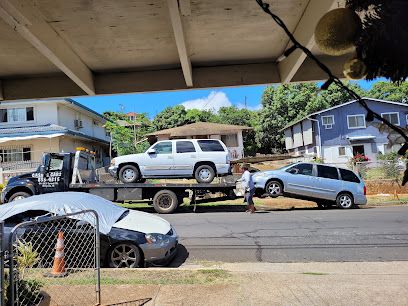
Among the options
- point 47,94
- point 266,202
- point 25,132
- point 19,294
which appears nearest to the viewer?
point 19,294

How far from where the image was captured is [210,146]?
16266 millimetres

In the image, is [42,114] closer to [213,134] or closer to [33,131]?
[33,131]

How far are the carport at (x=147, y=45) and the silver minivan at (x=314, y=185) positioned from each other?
1133 cm

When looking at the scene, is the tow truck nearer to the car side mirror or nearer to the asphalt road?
the asphalt road

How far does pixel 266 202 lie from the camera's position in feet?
58.4

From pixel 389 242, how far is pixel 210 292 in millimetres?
5354

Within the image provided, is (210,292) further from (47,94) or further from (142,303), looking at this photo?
(47,94)

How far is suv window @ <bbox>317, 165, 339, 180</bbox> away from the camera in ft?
52.9

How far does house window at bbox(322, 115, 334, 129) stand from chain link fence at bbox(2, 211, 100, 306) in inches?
1301

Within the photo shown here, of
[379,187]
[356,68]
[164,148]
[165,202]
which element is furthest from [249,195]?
[356,68]

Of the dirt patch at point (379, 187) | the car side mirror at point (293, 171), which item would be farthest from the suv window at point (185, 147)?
the dirt patch at point (379, 187)

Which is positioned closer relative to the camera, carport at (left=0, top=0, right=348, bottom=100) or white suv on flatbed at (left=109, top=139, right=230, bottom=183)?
carport at (left=0, top=0, right=348, bottom=100)

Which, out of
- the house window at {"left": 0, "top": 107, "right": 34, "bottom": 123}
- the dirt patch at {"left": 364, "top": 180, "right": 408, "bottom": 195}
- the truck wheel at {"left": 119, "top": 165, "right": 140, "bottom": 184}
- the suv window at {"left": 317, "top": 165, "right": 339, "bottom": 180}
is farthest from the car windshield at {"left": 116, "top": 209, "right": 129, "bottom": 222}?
the house window at {"left": 0, "top": 107, "right": 34, "bottom": 123}

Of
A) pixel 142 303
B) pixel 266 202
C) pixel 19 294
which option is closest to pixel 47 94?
pixel 19 294
